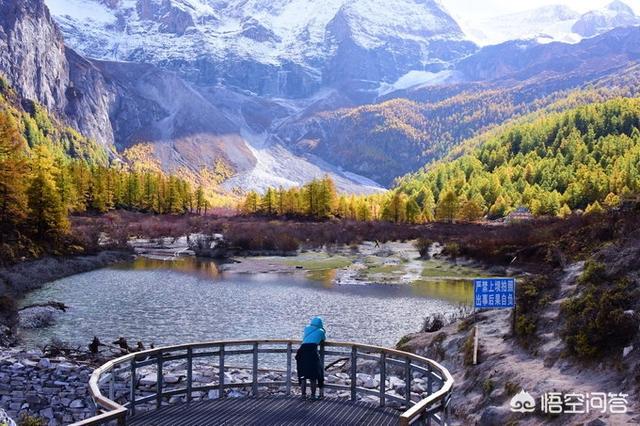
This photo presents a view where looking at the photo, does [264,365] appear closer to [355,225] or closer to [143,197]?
[355,225]

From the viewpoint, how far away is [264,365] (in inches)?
1035

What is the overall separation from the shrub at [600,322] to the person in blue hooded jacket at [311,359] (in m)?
7.19

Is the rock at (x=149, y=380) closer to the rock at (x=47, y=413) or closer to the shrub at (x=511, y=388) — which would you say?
the rock at (x=47, y=413)

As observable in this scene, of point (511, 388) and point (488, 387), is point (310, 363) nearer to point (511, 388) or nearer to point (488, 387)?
point (511, 388)

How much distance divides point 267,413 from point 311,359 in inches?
64.0

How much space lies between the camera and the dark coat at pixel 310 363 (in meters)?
13.0

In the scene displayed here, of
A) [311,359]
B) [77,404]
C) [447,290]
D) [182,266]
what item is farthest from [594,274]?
[182,266]


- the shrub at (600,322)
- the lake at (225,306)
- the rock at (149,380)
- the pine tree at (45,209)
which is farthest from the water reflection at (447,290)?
the pine tree at (45,209)

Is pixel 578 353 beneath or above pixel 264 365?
above

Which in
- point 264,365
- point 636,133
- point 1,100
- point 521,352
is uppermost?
point 1,100

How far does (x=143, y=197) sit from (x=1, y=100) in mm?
78040

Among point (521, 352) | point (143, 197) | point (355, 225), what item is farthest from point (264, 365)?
point (143, 197)

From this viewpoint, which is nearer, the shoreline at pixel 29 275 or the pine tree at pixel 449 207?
the shoreline at pixel 29 275

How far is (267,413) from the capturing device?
468 inches
